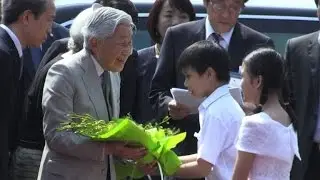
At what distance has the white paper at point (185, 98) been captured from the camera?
544cm

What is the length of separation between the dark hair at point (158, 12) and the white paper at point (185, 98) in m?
1.26

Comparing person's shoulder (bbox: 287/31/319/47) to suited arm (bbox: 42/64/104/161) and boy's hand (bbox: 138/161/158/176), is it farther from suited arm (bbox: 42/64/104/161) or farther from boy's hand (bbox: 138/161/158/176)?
suited arm (bbox: 42/64/104/161)

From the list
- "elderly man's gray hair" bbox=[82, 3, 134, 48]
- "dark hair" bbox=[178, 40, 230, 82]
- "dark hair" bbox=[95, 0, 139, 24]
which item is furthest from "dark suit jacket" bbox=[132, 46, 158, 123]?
"elderly man's gray hair" bbox=[82, 3, 134, 48]

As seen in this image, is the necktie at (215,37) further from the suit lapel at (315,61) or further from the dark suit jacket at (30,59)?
the dark suit jacket at (30,59)

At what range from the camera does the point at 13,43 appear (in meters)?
5.50

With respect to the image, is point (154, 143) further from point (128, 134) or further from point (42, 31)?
point (42, 31)

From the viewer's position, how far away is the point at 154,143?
4734mm

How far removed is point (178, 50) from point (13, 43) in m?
1.04

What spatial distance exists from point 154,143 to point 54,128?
48 centimetres

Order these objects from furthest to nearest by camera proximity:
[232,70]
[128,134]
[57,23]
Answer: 1. [57,23]
2. [232,70]
3. [128,134]

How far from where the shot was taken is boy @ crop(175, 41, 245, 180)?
4820mm

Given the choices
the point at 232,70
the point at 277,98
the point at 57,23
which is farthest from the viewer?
the point at 57,23

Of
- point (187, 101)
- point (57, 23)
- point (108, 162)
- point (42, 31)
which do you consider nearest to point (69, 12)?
point (57, 23)

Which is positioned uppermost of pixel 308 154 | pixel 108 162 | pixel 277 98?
→ pixel 277 98
